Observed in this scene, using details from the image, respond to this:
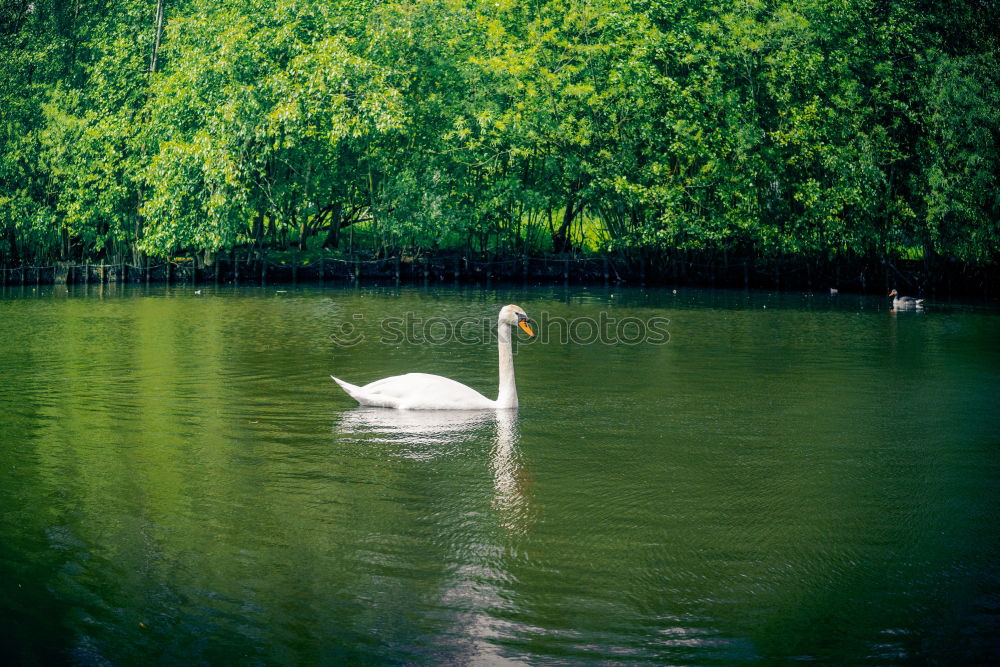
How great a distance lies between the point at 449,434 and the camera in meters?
11.4

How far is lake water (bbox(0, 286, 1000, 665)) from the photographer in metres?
5.95

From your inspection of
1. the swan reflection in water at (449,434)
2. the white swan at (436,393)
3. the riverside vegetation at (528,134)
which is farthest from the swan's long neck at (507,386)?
the riverside vegetation at (528,134)

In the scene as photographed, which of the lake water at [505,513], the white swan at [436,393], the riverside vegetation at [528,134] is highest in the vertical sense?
the riverside vegetation at [528,134]

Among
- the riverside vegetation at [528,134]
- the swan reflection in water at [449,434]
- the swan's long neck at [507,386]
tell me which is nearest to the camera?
the swan reflection in water at [449,434]

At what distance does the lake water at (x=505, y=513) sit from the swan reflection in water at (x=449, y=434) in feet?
0.19

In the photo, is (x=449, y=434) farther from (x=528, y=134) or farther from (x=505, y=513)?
(x=528, y=134)

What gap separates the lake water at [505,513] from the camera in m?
5.95

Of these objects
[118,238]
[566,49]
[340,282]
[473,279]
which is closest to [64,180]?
[118,238]

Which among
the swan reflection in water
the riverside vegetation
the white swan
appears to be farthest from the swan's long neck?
the riverside vegetation

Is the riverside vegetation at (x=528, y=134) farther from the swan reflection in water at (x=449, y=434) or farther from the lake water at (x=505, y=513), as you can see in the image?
the swan reflection in water at (x=449, y=434)

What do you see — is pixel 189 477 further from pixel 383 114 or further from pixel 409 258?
pixel 409 258

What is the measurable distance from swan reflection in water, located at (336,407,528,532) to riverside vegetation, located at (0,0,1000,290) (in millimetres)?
27253

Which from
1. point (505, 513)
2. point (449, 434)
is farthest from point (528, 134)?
point (505, 513)

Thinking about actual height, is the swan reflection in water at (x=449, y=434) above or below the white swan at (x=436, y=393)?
below
